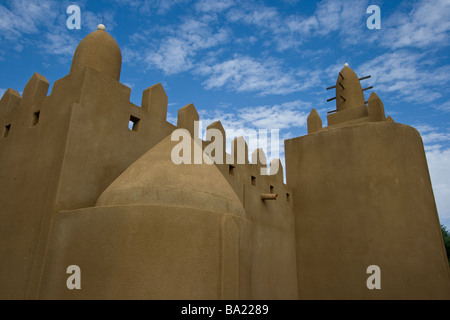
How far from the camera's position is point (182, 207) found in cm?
481

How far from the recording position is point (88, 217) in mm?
4941

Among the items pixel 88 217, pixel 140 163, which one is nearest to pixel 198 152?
pixel 140 163

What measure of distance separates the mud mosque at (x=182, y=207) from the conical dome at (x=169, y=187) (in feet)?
0.07

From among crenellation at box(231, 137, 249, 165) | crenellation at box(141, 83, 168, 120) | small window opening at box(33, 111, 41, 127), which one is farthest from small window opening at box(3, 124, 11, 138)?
crenellation at box(231, 137, 249, 165)

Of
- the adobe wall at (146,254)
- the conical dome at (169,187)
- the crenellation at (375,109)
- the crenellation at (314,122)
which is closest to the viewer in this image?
the adobe wall at (146,254)

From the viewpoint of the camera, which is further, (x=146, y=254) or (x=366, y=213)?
(x=366, y=213)

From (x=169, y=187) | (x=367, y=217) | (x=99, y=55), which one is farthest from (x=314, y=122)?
(x=169, y=187)

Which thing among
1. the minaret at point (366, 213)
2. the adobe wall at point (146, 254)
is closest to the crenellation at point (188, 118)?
the adobe wall at point (146, 254)

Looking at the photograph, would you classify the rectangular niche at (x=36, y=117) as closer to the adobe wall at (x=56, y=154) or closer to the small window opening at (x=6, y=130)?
the adobe wall at (x=56, y=154)

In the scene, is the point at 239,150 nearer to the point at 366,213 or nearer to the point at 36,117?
the point at 366,213

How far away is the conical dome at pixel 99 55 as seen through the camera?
6.95m

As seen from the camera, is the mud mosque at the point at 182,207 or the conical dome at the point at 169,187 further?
the conical dome at the point at 169,187

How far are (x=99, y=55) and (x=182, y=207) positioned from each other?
415 centimetres
